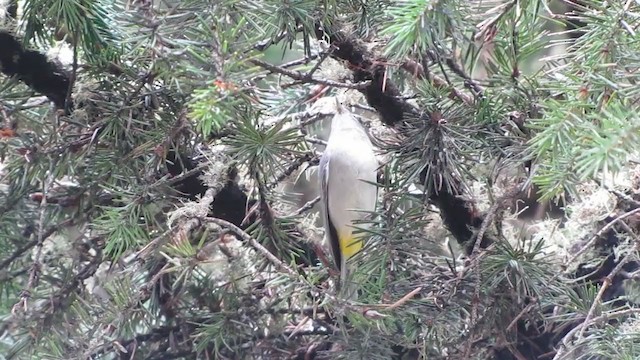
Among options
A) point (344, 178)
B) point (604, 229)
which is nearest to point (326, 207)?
point (344, 178)

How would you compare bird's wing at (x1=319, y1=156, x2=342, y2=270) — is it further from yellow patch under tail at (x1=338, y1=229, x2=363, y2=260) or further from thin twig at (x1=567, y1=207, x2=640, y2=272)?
thin twig at (x1=567, y1=207, x2=640, y2=272)

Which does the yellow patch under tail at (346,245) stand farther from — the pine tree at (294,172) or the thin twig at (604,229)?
the thin twig at (604,229)

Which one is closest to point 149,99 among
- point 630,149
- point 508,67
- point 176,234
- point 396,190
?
point 176,234

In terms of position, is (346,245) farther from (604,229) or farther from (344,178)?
(604,229)

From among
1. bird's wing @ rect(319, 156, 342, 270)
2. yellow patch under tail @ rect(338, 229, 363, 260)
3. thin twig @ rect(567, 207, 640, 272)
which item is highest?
thin twig @ rect(567, 207, 640, 272)

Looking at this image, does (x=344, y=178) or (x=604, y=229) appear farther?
(x=344, y=178)

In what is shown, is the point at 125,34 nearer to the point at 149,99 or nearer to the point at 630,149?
the point at 149,99

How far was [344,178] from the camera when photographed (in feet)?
4.47

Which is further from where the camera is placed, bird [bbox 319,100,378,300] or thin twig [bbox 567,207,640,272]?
bird [bbox 319,100,378,300]

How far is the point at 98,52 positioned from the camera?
0.99m

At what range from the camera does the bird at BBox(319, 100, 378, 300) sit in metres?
1.32

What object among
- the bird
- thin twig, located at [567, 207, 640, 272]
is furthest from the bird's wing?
thin twig, located at [567, 207, 640, 272]

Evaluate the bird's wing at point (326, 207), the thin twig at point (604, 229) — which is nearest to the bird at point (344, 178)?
the bird's wing at point (326, 207)

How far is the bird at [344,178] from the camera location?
4.32 feet
